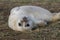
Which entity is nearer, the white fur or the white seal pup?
the white seal pup

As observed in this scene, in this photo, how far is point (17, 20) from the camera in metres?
5.93

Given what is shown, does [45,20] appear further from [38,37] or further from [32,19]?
[38,37]

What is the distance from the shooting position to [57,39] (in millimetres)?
5395

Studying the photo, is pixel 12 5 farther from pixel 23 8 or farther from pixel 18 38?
pixel 18 38

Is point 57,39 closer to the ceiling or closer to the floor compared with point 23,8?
closer to the floor

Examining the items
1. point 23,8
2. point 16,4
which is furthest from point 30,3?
point 23,8

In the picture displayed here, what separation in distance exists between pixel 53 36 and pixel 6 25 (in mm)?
1247

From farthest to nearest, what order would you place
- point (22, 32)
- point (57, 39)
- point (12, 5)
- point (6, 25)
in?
point (12, 5) → point (6, 25) → point (22, 32) → point (57, 39)

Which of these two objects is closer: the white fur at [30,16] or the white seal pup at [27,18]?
the white seal pup at [27,18]

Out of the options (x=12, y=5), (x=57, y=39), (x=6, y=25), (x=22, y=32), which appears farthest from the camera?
(x=12, y=5)

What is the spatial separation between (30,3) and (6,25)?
2178mm

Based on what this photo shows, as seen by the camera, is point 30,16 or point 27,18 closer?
point 27,18

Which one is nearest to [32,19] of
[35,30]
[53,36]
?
[35,30]

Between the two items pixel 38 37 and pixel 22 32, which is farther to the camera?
pixel 22 32
